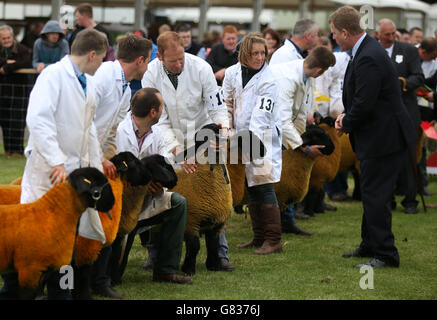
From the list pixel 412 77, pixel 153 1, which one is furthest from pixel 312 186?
pixel 153 1

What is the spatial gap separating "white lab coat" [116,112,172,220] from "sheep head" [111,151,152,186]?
16.3 inches

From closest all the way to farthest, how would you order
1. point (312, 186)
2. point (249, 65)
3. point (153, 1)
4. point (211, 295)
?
point (211, 295)
point (249, 65)
point (312, 186)
point (153, 1)

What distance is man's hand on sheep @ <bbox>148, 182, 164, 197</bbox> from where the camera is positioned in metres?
5.34

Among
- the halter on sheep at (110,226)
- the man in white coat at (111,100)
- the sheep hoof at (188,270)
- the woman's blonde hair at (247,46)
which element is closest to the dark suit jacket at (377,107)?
the woman's blonde hair at (247,46)

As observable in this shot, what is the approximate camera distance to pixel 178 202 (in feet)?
18.0

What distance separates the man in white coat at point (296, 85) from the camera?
285 inches

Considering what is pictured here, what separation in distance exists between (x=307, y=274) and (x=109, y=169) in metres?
2.19

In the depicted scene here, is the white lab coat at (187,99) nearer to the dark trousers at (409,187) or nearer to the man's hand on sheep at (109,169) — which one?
the man's hand on sheep at (109,169)

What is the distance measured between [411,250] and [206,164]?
2739 mm

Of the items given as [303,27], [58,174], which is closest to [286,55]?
[303,27]

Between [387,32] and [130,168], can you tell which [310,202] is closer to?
[387,32]

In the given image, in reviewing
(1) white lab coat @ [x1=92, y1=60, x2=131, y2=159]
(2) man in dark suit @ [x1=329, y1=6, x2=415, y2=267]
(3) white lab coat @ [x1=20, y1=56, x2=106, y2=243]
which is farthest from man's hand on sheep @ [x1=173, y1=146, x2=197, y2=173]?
(2) man in dark suit @ [x1=329, y1=6, x2=415, y2=267]

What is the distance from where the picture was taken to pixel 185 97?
614cm
